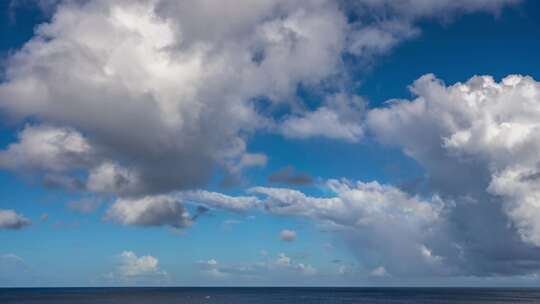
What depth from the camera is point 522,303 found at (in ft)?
638

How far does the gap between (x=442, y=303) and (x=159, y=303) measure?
114 meters

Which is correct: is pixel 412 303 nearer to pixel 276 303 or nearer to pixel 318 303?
pixel 318 303


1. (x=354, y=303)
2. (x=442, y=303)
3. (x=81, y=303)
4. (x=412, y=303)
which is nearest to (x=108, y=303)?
(x=81, y=303)

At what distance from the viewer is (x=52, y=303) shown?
197 meters

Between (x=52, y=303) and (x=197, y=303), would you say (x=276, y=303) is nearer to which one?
(x=197, y=303)

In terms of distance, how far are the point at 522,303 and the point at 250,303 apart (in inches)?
4309

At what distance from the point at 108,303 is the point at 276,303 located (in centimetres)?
6604

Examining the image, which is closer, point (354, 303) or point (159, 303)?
point (159, 303)

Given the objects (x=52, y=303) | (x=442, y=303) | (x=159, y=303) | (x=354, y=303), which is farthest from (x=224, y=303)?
(x=442, y=303)

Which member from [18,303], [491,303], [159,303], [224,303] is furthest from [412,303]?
[18,303]

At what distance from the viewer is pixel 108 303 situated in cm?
18738

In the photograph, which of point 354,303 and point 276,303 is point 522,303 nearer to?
point 354,303

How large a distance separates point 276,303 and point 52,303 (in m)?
91.1

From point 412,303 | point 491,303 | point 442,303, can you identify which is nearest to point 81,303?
point 412,303
